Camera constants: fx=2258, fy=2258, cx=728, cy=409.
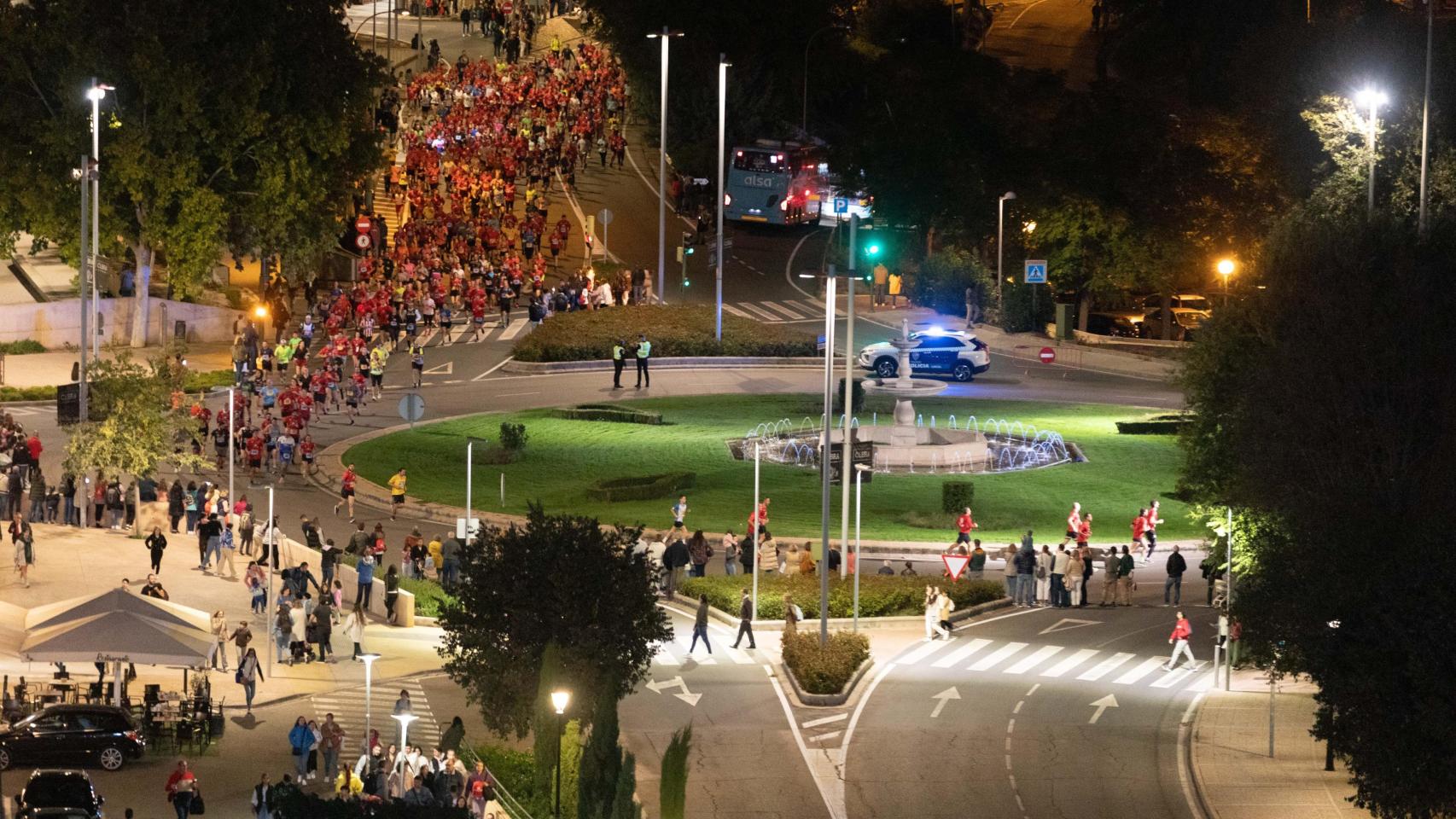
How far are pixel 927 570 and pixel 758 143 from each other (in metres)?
42.8

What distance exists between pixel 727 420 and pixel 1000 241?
2242 cm

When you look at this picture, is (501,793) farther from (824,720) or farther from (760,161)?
(760,161)

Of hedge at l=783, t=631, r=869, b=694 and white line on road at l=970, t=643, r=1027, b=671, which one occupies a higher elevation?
hedge at l=783, t=631, r=869, b=694

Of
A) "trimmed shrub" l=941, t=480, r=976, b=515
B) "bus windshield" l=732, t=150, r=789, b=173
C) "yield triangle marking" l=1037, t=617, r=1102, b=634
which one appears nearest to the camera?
"yield triangle marking" l=1037, t=617, r=1102, b=634

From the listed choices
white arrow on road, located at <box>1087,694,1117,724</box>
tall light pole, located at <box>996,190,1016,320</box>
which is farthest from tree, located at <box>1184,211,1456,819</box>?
tall light pole, located at <box>996,190,1016,320</box>

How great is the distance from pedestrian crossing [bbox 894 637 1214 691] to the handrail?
10.0 meters

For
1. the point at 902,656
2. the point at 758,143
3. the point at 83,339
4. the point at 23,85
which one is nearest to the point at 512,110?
the point at 758,143

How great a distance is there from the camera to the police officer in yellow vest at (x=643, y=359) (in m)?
65.0

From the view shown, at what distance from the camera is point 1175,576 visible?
43594 mm

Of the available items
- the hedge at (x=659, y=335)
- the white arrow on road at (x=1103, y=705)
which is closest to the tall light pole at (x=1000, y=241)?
the hedge at (x=659, y=335)

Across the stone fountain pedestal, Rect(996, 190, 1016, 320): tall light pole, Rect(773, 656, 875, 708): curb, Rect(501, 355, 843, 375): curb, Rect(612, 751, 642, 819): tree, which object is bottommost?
Rect(773, 656, 875, 708): curb

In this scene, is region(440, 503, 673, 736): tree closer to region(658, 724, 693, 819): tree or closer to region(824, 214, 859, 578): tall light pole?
region(824, 214, 859, 578): tall light pole

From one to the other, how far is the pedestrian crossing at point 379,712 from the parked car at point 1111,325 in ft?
166

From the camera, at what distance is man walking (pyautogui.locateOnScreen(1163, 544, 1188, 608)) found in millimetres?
43375
